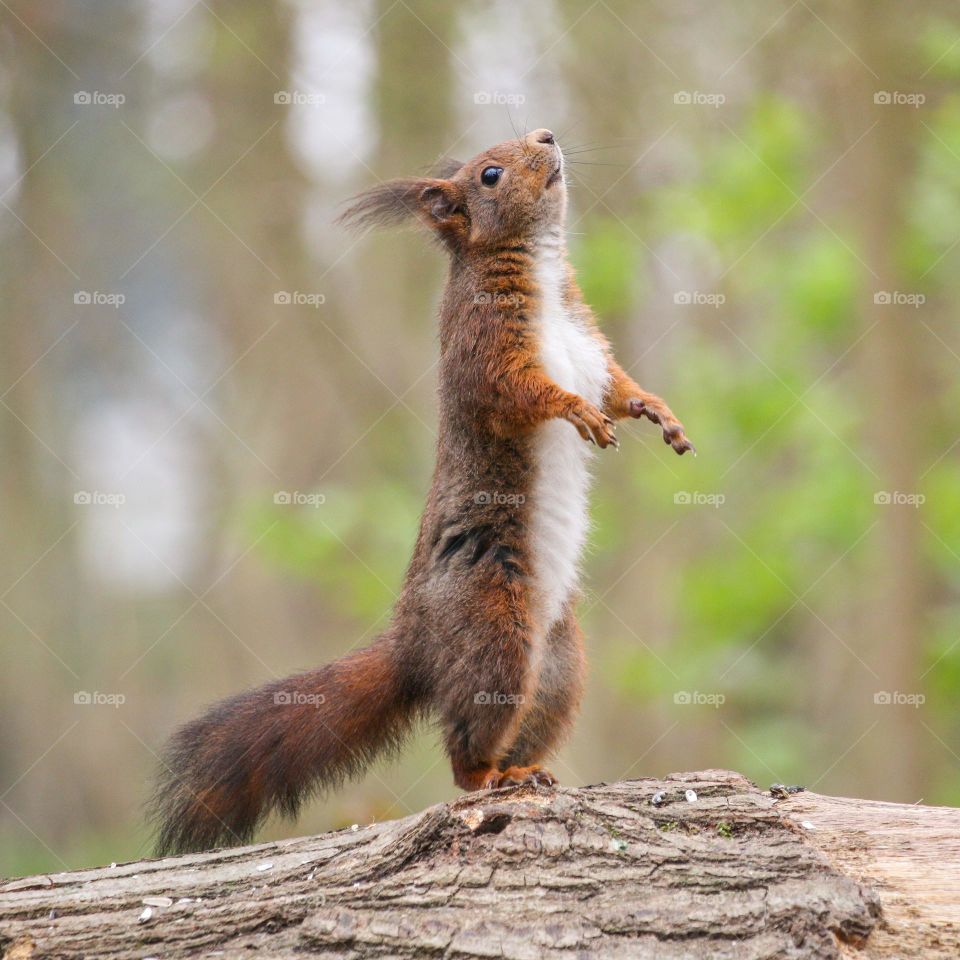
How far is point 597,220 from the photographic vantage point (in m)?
10.1

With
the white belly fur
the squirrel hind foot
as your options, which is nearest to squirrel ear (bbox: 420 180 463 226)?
the white belly fur

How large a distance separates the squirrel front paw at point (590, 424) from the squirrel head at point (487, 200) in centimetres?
104

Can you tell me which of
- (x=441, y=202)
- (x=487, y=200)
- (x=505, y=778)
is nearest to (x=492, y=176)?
(x=487, y=200)

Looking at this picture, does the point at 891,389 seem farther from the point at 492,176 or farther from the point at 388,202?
the point at 388,202

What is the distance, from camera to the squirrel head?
5305 mm

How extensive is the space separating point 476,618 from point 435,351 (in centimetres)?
600

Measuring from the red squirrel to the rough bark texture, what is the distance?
0.61 meters

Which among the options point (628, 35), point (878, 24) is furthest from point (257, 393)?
point (878, 24)

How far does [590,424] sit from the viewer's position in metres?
4.63

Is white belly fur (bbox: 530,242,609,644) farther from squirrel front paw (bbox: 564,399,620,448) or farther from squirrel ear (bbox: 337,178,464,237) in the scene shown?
squirrel ear (bbox: 337,178,464,237)

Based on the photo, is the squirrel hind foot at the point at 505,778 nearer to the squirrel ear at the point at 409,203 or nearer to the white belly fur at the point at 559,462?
the white belly fur at the point at 559,462

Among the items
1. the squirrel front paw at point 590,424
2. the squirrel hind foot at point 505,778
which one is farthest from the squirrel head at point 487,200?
the squirrel hind foot at point 505,778

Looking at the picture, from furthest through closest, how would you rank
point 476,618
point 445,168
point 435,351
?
point 435,351, point 445,168, point 476,618

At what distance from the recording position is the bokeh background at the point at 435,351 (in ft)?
29.0
